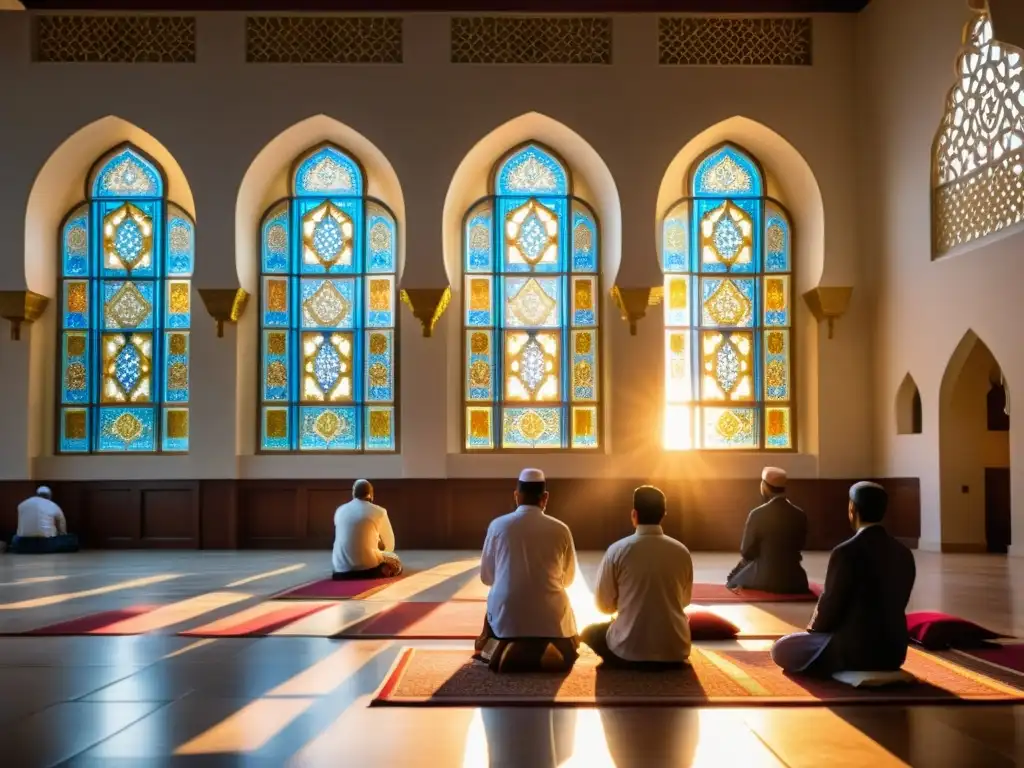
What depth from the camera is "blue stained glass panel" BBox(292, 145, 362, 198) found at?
13.7 meters

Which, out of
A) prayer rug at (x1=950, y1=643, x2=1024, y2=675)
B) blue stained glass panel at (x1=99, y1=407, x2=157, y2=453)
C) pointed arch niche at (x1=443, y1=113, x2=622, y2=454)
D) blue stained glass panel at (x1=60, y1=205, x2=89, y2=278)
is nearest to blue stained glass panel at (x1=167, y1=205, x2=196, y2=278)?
blue stained glass panel at (x1=60, y1=205, x2=89, y2=278)

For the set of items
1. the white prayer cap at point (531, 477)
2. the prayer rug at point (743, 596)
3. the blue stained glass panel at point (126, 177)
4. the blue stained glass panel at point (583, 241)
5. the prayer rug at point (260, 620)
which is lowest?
the prayer rug at point (743, 596)

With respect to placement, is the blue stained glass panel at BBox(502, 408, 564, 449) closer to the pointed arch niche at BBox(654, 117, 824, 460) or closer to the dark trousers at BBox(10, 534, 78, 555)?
the pointed arch niche at BBox(654, 117, 824, 460)

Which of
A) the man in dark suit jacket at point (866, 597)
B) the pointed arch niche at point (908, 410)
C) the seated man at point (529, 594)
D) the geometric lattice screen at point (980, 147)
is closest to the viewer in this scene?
the man in dark suit jacket at point (866, 597)

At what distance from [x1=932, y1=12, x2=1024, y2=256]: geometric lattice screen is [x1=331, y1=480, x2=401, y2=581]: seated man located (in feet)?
20.5

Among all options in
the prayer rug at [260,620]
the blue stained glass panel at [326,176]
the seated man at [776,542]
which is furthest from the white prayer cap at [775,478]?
the blue stained glass panel at [326,176]

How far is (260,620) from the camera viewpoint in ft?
22.7

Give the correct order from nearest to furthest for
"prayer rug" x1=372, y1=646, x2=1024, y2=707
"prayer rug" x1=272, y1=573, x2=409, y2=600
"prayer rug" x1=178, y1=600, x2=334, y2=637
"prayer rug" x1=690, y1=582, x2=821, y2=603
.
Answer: "prayer rug" x1=372, y1=646, x2=1024, y2=707
"prayer rug" x1=178, y1=600, x2=334, y2=637
"prayer rug" x1=690, y1=582, x2=821, y2=603
"prayer rug" x1=272, y1=573, x2=409, y2=600

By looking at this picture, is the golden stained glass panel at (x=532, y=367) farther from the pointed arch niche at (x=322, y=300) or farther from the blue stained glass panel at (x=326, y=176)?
the blue stained glass panel at (x=326, y=176)

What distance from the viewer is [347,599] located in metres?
7.98

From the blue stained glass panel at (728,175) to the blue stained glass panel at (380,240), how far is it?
3674 millimetres

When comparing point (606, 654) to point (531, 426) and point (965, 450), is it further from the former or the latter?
point (531, 426)

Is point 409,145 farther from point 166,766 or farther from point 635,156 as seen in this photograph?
point 166,766

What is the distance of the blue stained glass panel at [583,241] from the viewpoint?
13.7m
